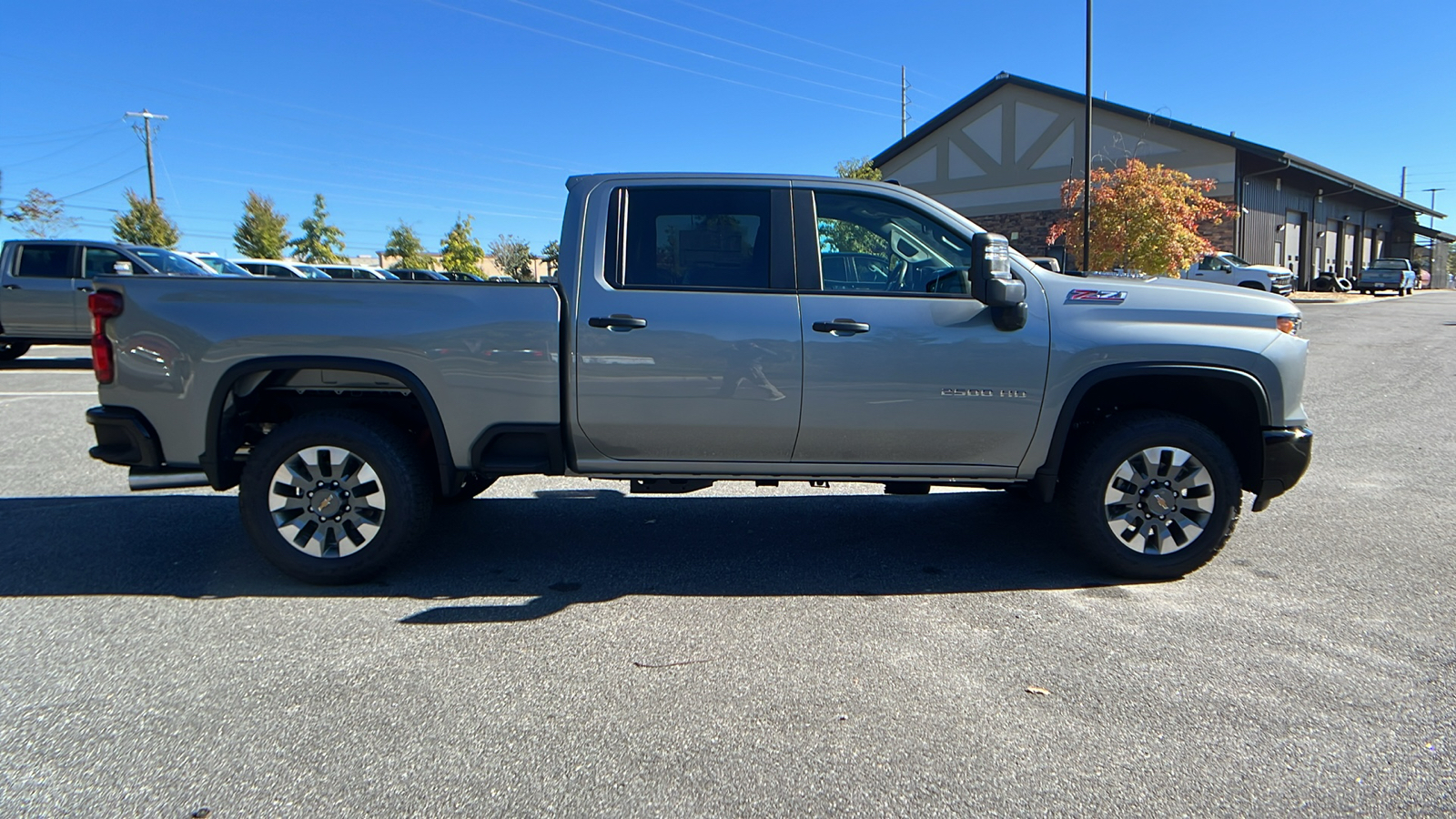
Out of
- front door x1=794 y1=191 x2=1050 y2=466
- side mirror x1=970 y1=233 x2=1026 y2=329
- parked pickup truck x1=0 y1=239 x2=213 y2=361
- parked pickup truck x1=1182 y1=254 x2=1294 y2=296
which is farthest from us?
parked pickup truck x1=1182 y1=254 x2=1294 y2=296

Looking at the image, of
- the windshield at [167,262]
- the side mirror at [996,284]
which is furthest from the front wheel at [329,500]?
the windshield at [167,262]

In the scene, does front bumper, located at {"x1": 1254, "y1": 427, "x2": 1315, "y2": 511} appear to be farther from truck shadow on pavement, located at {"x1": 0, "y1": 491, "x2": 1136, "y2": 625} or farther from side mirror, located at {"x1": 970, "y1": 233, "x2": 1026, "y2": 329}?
side mirror, located at {"x1": 970, "y1": 233, "x2": 1026, "y2": 329}

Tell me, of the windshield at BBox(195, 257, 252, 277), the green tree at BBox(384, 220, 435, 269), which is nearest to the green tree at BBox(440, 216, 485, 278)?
the green tree at BBox(384, 220, 435, 269)

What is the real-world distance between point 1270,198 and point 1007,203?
9359mm

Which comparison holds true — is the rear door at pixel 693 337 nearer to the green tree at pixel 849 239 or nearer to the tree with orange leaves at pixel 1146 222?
the green tree at pixel 849 239

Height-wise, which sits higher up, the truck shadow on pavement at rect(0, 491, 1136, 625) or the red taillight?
the red taillight

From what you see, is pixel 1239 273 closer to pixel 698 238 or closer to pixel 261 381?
pixel 698 238

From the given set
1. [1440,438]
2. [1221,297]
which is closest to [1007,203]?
[1440,438]

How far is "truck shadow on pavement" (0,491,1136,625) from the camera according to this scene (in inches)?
178

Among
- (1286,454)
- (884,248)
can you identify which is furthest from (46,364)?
(1286,454)

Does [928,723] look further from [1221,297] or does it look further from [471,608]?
[1221,297]

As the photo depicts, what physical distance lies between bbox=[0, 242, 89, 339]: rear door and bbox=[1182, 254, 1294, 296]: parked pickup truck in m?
26.5

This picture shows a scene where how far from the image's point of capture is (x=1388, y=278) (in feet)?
122

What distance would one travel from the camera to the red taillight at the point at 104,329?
4.39 metres
